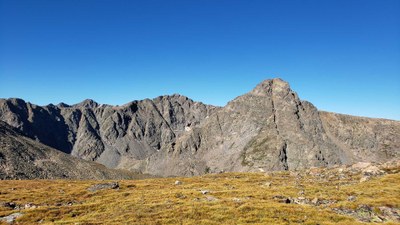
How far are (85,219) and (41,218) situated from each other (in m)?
7.11

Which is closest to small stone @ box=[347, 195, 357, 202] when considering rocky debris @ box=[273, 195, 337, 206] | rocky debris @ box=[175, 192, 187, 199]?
rocky debris @ box=[273, 195, 337, 206]

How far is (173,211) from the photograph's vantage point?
4103cm

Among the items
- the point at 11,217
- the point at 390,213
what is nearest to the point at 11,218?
the point at 11,217

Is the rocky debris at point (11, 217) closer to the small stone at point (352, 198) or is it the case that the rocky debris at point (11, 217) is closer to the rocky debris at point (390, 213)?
the rocky debris at point (390, 213)

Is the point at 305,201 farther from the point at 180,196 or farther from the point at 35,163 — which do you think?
the point at 35,163

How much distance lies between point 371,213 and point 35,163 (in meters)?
164

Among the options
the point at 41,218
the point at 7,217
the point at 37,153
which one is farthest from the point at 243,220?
the point at 37,153

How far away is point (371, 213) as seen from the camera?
3794 cm

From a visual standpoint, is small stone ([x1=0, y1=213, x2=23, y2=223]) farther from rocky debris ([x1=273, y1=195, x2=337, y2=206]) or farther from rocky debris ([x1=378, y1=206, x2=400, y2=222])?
rocky debris ([x1=378, y1=206, x2=400, y2=222])

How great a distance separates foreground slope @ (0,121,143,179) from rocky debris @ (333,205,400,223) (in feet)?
482

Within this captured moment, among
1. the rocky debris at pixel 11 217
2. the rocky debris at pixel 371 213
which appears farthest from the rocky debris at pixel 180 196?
the rocky debris at pixel 371 213

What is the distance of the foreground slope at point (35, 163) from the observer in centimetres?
14788

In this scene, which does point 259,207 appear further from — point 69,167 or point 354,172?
point 69,167

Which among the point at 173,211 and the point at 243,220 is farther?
the point at 173,211
